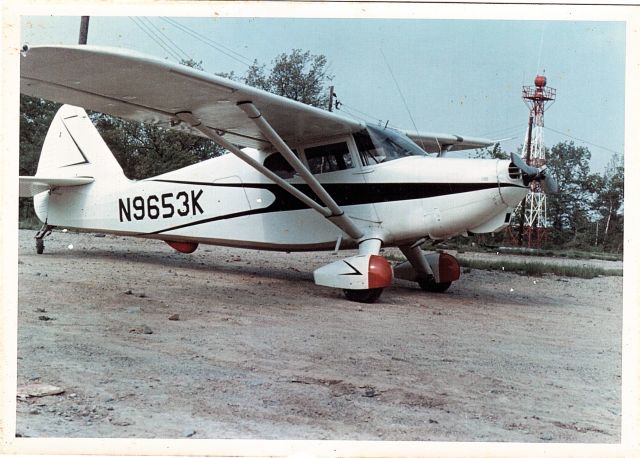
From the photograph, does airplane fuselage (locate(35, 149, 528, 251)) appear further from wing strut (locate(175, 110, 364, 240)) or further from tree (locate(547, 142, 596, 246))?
tree (locate(547, 142, 596, 246))

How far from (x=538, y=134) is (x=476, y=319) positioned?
2611 mm

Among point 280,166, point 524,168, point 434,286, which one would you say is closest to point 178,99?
point 280,166

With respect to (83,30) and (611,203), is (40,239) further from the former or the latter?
(611,203)

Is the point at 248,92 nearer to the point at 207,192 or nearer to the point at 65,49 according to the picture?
the point at 65,49

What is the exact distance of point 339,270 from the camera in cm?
620

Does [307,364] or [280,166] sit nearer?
[307,364]

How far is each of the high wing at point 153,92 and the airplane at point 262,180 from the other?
18 mm

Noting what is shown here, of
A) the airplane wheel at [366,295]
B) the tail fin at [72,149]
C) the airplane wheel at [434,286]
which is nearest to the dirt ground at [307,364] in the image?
the airplane wheel at [366,295]

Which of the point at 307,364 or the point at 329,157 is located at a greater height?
the point at 329,157

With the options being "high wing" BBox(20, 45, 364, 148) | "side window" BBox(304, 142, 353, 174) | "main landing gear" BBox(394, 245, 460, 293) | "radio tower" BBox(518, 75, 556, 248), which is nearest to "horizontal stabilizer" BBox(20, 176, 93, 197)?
"high wing" BBox(20, 45, 364, 148)

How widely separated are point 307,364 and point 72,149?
6.87m

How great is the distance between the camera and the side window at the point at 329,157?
687cm

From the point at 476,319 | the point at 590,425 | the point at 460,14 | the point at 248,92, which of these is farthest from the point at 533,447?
the point at 248,92

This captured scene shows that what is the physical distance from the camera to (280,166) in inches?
289
